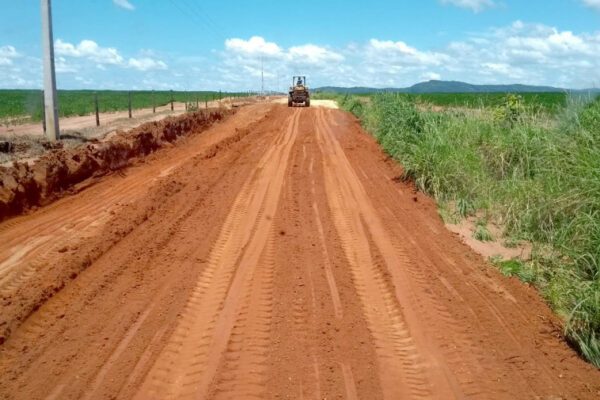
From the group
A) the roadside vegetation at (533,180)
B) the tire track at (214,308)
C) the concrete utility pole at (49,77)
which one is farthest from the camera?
the concrete utility pole at (49,77)

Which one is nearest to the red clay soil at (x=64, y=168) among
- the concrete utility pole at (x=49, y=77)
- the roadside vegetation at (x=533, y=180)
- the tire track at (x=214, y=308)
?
the concrete utility pole at (x=49, y=77)

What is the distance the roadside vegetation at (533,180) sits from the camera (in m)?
5.89

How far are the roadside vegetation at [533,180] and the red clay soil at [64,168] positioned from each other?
7321mm

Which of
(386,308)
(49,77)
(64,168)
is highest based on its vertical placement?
(49,77)

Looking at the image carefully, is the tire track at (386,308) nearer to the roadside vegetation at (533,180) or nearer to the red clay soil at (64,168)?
the roadside vegetation at (533,180)

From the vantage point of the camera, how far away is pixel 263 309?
17.9 ft

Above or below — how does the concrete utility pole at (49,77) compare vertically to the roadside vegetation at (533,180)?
above

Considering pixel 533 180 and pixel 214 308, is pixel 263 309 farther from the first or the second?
pixel 533 180

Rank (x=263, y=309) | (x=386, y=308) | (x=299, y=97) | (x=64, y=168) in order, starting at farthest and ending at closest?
(x=299, y=97) < (x=64, y=168) < (x=386, y=308) < (x=263, y=309)

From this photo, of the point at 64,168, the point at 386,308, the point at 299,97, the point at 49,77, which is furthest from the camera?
the point at 299,97

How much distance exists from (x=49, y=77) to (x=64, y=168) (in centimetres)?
636

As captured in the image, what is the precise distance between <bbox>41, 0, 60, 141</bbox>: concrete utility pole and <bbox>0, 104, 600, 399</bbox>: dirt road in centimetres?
705

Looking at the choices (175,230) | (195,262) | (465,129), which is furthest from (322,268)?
(465,129)

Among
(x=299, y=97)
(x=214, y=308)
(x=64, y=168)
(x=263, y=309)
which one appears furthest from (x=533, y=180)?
(x=299, y=97)
